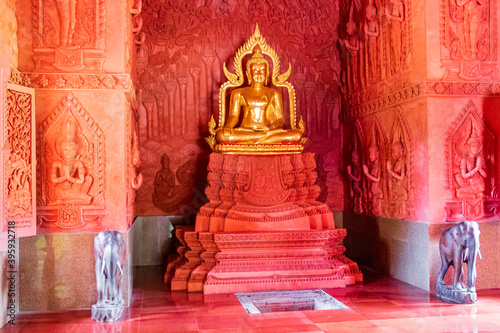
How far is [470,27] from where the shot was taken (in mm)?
6016

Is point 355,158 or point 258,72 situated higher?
point 258,72

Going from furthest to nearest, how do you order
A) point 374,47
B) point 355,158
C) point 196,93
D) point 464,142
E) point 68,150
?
point 196,93 → point 355,158 → point 374,47 → point 464,142 → point 68,150

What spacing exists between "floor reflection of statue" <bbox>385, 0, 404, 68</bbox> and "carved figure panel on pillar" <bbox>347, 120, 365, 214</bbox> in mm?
1579

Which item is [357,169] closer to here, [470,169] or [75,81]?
[470,169]

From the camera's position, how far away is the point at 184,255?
22.4ft

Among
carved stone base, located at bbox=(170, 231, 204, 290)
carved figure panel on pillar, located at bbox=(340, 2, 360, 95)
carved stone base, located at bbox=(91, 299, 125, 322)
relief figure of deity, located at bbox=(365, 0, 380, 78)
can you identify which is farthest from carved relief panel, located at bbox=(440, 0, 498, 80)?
carved stone base, located at bbox=(91, 299, 125, 322)

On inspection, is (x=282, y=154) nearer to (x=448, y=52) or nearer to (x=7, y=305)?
(x=448, y=52)

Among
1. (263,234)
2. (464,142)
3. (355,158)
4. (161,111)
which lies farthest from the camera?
(161,111)

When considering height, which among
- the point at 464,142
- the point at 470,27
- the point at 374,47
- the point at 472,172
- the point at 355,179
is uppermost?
the point at 374,47

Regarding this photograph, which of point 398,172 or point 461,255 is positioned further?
point 398,172

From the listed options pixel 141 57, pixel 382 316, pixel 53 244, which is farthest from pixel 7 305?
pixel 141 57

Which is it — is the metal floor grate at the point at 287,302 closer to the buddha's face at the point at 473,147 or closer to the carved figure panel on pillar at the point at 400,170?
the carved figure panel on pillar at the point at 400,170

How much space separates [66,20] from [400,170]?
466 cm

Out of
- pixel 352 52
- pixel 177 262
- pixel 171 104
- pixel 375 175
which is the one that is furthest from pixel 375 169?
pixel 171 104
